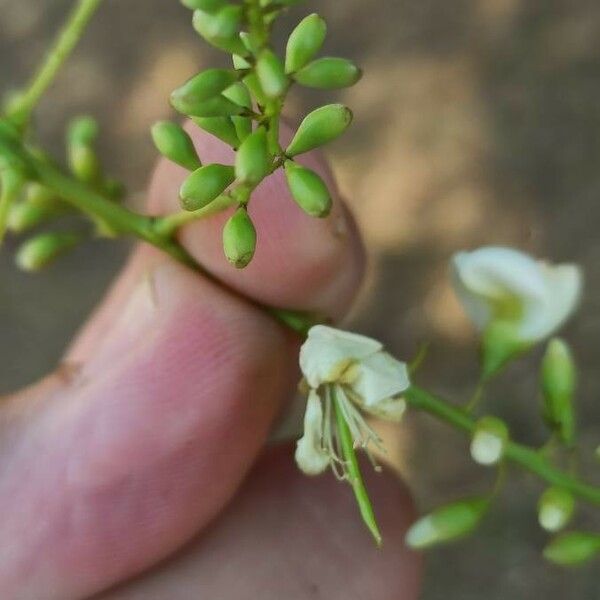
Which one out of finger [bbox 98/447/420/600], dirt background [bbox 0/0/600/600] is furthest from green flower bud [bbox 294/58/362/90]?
dirt background [bbox 0/0/600/600]

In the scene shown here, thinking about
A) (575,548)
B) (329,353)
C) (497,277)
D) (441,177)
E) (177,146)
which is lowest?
(441,177)

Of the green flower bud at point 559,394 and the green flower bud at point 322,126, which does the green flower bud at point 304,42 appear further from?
the green flower bud at point 559,394

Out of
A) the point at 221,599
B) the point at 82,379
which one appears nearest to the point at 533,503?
the point at 221,599

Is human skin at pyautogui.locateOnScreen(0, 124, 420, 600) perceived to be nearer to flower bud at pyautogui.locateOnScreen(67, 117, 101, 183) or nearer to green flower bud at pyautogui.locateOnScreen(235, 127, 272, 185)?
flower bud at pyautogui.locateOnScreen(67, 117, 101, 183)

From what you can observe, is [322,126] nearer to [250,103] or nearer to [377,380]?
[250,103]

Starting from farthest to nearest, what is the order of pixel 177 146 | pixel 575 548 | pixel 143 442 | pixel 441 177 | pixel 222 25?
pixel 441 177 → pixel 143 442 → pixel 575 548 → pixel 177 146 → pixel 222 25

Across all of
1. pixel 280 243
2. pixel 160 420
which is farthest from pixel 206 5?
pixel 160 420

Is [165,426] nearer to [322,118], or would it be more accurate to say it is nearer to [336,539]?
[336,539]
